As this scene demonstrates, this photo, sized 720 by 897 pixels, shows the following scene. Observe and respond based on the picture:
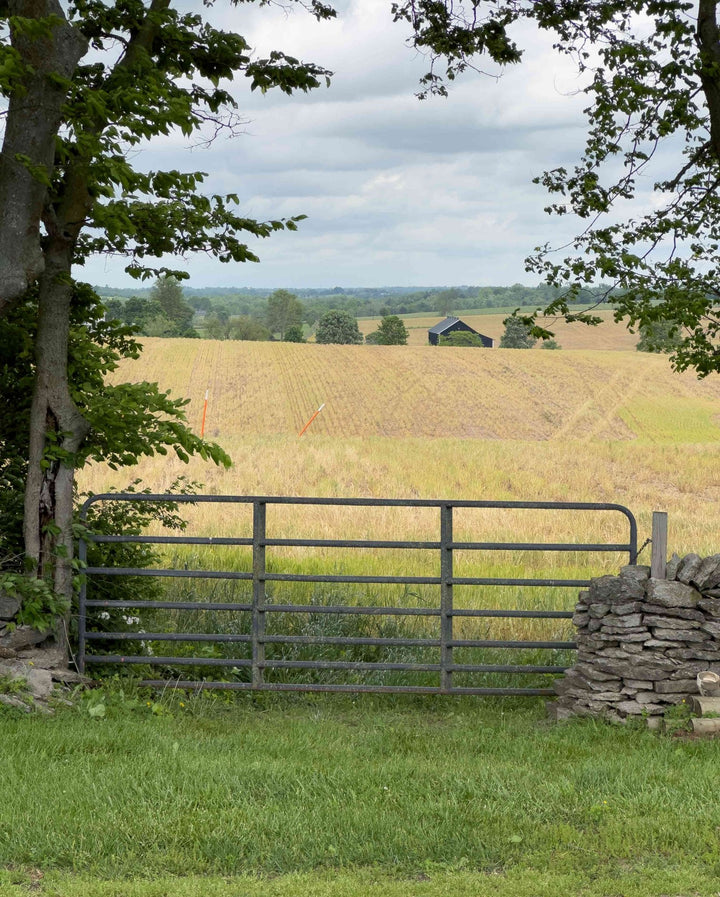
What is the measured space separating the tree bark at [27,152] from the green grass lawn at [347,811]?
370 cm

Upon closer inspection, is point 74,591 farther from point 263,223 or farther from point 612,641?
point 612,641

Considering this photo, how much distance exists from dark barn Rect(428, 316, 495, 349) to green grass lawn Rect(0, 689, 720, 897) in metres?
101

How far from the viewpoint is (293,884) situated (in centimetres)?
489

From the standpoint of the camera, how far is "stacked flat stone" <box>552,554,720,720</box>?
8188mm

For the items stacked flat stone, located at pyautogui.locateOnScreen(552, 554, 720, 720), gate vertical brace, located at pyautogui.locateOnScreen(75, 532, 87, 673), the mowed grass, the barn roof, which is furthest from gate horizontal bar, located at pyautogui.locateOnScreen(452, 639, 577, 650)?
the barn roof

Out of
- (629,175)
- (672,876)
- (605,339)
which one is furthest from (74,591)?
(605,339)

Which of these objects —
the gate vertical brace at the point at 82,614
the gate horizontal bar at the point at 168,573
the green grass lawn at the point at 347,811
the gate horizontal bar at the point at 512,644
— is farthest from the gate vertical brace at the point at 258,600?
the gate horizontal bar at the point at 512,644

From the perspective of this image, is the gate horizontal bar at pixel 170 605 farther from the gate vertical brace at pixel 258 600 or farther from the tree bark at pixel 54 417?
the tree bark at pixel 54 417

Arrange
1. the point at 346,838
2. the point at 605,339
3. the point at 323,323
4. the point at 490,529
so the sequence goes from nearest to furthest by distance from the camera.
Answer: the point at 346,838 → the point at 490,529 → the point at 605,339 → the point at 323,323

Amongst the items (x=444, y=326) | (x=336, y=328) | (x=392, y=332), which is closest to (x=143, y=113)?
(x=392, y=332)

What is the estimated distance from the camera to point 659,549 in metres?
8.57

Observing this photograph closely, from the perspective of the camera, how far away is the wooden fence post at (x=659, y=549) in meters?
8.42

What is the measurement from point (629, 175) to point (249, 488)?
1327 cm

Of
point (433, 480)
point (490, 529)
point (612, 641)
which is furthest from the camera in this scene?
point (433, 480)
